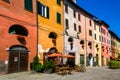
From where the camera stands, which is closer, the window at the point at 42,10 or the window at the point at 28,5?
the window at the point at 28,5

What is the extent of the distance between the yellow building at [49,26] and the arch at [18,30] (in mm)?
2886

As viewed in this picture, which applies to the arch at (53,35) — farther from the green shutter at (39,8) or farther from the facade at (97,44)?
the facade at (97,44)

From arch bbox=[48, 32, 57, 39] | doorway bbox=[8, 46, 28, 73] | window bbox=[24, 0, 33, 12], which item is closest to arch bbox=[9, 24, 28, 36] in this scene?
doorway bbox=[8, 46, 28, 73]

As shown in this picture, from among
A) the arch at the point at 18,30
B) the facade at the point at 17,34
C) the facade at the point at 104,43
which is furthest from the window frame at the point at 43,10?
the facade at the point at 104,43

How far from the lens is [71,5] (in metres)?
39.8

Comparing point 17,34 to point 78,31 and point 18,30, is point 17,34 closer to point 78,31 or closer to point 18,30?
point 18,30

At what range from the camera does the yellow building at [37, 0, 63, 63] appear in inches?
1126

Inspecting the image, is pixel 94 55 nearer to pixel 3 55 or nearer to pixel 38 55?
pixel 38 55

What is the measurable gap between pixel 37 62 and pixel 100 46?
33968 mm

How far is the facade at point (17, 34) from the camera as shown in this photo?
72.6 ft

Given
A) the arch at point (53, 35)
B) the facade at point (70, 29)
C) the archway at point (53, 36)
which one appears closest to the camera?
the archway at point (53, 36)

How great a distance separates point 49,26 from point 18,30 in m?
6.50

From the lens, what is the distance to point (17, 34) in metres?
24.5

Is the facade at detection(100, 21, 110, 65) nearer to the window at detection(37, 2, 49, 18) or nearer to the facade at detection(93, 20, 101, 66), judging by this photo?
the facade at detection(93, 20, 101, 66)
